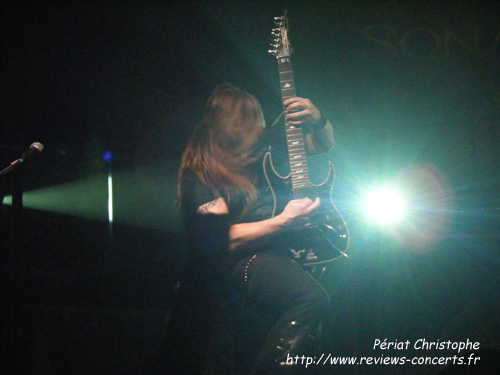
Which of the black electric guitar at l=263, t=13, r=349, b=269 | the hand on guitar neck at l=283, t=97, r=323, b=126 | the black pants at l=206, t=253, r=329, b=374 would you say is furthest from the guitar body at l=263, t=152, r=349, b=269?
the hand on guitar neck at l=283, t=97, r=323, b=126

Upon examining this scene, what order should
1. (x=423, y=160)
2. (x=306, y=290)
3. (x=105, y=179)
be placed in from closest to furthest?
(x=306, y=290) < (x=423, y=160) < (x=105, y=179)

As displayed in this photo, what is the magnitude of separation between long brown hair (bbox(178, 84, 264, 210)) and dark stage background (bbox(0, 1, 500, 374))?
0.20m

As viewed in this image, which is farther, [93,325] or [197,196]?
[93,325]

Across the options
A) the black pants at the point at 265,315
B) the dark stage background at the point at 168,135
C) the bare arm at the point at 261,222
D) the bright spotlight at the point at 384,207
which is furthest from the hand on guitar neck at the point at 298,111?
the black pants at the point at 265,315

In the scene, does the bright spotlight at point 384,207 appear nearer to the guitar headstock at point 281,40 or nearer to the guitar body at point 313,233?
the guitar body at point 313,233

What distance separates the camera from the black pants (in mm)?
1714

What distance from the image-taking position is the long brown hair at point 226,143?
209 cm

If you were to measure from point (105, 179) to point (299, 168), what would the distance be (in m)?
1.59

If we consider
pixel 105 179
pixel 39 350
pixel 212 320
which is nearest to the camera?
pixel 212 320

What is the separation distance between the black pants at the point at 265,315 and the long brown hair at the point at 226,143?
1.27 feet

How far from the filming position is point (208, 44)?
9.05 feet

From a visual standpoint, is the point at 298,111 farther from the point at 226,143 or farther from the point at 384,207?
the point at 384,207

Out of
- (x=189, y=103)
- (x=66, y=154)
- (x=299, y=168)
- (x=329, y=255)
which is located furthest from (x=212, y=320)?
(x=66, y=154)

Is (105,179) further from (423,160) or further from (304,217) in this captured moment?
(423,160)
